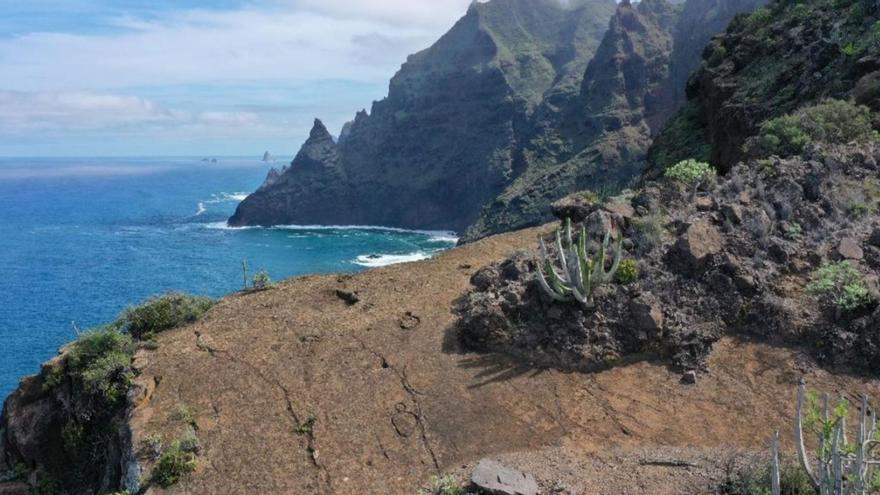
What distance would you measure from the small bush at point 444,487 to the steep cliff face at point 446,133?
127 m

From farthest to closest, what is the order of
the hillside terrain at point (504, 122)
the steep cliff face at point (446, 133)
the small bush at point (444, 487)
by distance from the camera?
the steep cliff face at point (446, 133)
the hillside terrain at point (504, 122)
the small bush at point (444, 487)

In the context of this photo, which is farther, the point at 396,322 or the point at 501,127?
the point at 501,127

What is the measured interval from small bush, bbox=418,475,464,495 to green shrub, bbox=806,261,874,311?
27.5 ft

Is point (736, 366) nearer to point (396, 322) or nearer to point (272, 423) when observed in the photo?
point (396, 322)

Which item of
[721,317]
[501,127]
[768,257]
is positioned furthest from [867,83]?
[501,127]

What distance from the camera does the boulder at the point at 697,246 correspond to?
14102 millimetres

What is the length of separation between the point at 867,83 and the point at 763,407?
15.5m

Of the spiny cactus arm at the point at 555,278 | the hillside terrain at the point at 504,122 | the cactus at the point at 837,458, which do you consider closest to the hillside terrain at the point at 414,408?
the spiny cactus arm at the point at 555,278

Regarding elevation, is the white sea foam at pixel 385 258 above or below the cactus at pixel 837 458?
below

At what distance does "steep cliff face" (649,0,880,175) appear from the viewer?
24.2m

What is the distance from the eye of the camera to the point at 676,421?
37.3ft

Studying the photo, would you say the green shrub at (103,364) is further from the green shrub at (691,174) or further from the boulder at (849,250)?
the boulder at (849,250)

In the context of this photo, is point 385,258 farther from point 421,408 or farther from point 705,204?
point 421,408

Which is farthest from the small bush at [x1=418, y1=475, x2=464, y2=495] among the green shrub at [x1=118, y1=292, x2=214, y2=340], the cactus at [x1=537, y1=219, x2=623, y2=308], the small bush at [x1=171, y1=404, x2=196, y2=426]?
the green shrub at [x1=118, y1=292, x2=214, y2=340]
